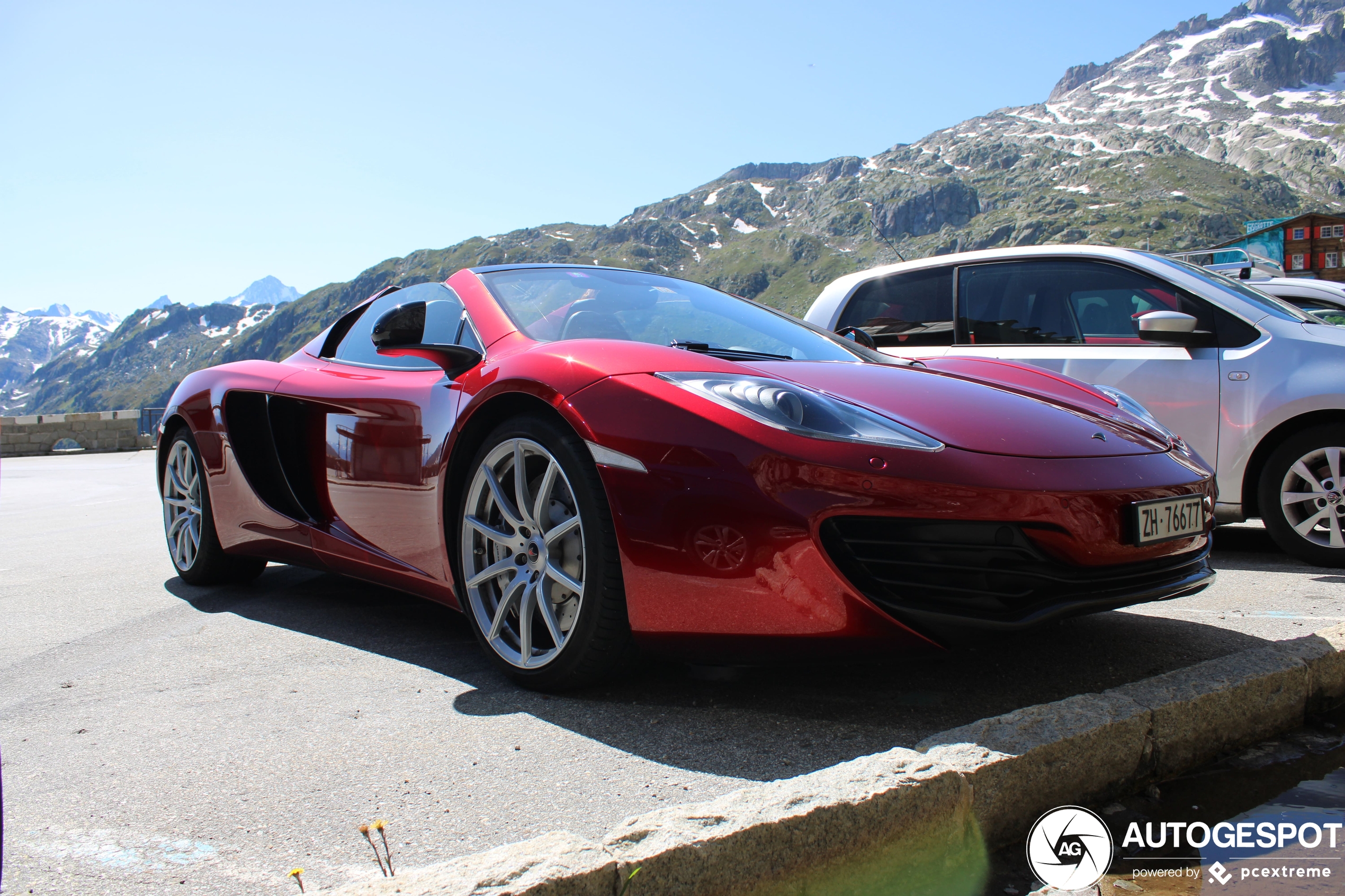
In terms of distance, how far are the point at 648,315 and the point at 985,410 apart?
116 cm

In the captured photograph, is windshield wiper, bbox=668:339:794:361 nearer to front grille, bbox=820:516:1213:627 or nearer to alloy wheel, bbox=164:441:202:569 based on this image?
front grille, bbox=820:516:1213:627

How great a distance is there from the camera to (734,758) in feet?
6.70

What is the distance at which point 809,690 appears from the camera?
8.25 feet

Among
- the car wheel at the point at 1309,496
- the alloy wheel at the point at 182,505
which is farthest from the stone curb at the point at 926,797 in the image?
the alloy wheel at the point at 182,505

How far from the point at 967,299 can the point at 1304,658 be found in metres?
3.40

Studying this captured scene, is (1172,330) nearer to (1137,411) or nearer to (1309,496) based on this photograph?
(1309,496)

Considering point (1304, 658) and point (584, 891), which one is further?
point (1304, 658)

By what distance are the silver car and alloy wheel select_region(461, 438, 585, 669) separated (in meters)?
1.68

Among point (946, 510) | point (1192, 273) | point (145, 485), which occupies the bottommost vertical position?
point (145, 485)

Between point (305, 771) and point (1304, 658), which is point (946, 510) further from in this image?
point (305, 771)

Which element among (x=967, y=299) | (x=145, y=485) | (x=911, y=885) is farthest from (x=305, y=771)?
(x=145, y=485)

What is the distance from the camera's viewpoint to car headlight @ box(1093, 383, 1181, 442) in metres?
2.91

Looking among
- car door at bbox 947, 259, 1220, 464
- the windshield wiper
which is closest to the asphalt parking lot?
the windshield wiper

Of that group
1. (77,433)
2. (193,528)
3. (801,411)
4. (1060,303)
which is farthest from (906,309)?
(77,433)
